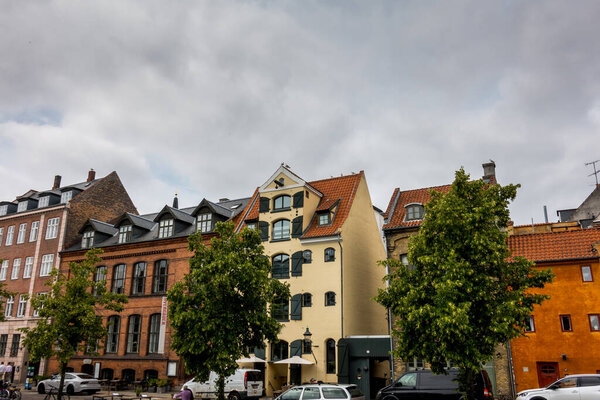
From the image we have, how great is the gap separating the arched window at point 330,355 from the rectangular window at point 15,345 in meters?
29.4

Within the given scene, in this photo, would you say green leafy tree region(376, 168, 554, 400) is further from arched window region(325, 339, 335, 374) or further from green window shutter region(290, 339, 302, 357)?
green window shutter region(290, 339, 302, 357)

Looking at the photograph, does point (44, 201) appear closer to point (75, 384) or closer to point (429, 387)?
point (75, 384)

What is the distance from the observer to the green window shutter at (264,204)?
111ft

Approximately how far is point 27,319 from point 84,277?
70.3 ft

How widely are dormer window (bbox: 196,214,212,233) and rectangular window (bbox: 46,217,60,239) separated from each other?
1555cm

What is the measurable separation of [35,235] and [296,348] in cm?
2987

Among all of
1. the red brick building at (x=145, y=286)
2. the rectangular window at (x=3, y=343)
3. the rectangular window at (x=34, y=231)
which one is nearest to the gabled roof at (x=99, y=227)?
the red brick building at (x=145, y=286)

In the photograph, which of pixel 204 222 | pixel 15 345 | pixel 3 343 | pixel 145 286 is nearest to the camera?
pixel 204 222

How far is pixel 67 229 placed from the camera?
43.5 meters

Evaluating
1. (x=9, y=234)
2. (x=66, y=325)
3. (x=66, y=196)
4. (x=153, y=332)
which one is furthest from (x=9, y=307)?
(x=66, y=325)

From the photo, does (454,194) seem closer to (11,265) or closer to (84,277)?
(84,277)

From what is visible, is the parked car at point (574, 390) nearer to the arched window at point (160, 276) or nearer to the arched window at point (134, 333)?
the arched window at point (160, 276)

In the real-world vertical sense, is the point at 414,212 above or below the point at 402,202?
below

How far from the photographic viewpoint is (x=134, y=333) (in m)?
37.2
